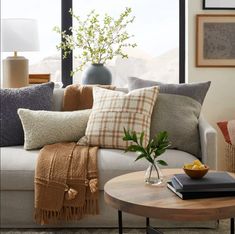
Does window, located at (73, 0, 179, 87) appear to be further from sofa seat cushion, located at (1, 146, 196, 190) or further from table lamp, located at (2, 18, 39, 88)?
sofa seat cushion, located at (1, 146, 196, 190)

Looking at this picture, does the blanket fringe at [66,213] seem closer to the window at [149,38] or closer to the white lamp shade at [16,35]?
the white lamp shade at [16,35]

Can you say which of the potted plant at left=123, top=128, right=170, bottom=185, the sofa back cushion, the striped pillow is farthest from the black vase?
the potted plant at left=123, top=128, right=170, bottom=185

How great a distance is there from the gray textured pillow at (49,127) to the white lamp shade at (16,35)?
1.02m

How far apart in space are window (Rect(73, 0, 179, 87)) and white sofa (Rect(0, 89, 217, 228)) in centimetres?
191

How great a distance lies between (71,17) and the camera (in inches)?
196

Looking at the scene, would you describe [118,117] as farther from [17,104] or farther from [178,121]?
[17,104]

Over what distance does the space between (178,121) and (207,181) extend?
46.6 inches

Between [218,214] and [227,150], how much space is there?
2416 millimetres

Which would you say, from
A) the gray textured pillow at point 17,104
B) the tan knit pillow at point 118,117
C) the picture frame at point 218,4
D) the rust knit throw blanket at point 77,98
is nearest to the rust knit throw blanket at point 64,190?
the tan knit pillow at point 118,117

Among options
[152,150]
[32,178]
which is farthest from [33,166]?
[152,150]

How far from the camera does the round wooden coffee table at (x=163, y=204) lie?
205 centimetres

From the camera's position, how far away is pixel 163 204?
6.94 ft

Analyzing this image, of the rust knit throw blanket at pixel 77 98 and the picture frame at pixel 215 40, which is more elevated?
the picture frame at pixel 215 40

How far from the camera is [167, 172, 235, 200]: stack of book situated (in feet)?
7.18
